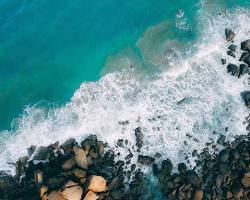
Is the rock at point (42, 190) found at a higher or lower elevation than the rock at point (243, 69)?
lower

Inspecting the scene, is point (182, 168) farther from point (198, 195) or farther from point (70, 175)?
point (70, 175)

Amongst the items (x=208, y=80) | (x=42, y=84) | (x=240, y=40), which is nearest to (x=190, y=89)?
(x=208, y=80)

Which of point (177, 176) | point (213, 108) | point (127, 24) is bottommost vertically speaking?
point (177, 176)

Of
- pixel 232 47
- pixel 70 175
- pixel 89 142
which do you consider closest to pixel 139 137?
pixel 89 142

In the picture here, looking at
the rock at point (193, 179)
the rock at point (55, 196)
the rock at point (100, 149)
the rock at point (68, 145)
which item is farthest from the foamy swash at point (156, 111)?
the rock at point (55, 196)

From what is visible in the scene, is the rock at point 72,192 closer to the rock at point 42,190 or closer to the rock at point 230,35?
the rock at point 42,190

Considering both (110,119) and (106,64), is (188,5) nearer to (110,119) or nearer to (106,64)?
(106,64)
